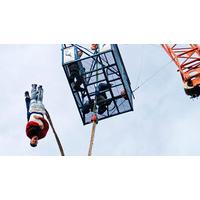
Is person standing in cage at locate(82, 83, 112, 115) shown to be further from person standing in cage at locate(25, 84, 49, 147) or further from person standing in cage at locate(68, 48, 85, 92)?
person standing in cage at locate(25, 84, 49, 147)

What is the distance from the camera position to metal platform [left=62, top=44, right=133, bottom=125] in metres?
14.6

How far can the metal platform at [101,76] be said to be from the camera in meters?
14.6

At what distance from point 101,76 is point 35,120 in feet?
9.50

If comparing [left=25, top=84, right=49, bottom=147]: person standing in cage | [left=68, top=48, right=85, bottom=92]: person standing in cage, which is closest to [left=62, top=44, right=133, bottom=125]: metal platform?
[left=68, top=48, right=85, bottom=92]: person standing in cage

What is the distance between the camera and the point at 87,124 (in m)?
15.7

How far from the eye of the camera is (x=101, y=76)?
49.0 feet

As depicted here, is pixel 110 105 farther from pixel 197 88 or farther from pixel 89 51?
pixel 197 88

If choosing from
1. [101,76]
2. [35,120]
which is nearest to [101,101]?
[101,76]

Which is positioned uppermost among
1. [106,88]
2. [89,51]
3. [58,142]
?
[89,51]

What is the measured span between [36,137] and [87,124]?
3.32m

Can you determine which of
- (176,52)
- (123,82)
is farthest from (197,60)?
(123,82)

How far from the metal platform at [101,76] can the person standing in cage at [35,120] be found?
1.78m

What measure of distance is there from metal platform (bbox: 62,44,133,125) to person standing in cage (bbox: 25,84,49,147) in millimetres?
1776

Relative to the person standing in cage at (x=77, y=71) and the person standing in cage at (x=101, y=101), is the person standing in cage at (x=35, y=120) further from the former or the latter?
the person standing in cage at (x=101, y=101)
